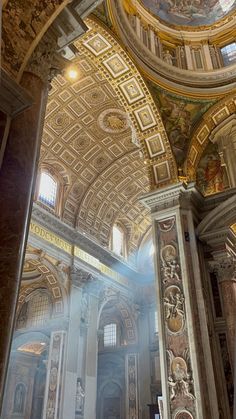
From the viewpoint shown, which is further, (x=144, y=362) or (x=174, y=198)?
(x=144, y=362)

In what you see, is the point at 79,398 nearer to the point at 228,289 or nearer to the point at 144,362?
the point at 144,362

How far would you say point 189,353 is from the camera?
8.38 m

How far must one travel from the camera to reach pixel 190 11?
13.6m

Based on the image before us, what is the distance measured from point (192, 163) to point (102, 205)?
7300 millimetres

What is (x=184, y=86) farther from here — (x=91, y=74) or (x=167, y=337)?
(x=167, y=337)

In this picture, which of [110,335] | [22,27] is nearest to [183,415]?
[22,27]

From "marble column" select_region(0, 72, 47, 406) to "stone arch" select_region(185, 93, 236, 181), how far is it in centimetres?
732

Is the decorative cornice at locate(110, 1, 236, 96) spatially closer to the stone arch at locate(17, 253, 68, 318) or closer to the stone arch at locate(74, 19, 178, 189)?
the stone arch at locate(74, 19, 178, 189)

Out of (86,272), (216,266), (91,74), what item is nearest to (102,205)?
(86,272)

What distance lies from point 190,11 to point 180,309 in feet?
34.7

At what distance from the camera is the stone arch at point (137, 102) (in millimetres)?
10297

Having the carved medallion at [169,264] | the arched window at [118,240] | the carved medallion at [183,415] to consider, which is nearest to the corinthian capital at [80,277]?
the arched window at [118,240]

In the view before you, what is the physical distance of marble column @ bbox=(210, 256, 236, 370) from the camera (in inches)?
342

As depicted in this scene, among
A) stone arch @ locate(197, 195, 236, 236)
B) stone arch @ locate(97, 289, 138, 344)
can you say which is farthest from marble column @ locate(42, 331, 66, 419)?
stone arch @ locate(197, 195, 236, 236)
